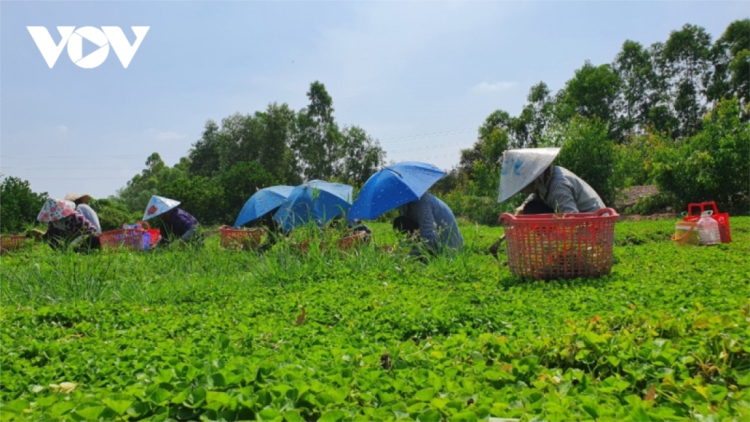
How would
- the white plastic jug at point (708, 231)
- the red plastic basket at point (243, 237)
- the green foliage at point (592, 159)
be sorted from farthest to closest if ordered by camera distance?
the green foliage at point (592, 159) < the red plastic basket at point (243, 237) < the white plastic jug at point (708, 231)

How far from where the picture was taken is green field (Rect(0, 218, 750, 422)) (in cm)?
154

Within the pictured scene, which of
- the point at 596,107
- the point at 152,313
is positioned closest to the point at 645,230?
the point at 152,313

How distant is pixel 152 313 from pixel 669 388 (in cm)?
317

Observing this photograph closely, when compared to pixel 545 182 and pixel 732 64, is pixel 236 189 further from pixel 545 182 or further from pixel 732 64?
pixel 732 64

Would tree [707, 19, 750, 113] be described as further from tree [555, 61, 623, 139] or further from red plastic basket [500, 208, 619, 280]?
red plastic basket [500, 208, 619, 280]

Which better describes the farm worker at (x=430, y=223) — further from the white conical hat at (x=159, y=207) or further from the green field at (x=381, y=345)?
the white conical hat at (x=159, y=207)

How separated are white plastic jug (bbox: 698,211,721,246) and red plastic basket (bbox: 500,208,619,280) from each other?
310 cm

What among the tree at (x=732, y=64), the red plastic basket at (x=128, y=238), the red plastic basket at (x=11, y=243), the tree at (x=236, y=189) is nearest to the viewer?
the red plastic basket at (x=128, y=238)

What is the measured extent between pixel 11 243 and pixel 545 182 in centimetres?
950

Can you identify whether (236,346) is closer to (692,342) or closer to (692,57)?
(692,342)

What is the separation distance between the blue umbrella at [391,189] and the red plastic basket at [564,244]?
1.81 metres

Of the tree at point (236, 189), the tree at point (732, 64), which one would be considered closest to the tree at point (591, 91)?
the tree at point (732, 64)

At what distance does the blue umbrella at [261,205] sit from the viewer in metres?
8.70

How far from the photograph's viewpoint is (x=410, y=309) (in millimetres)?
3242
